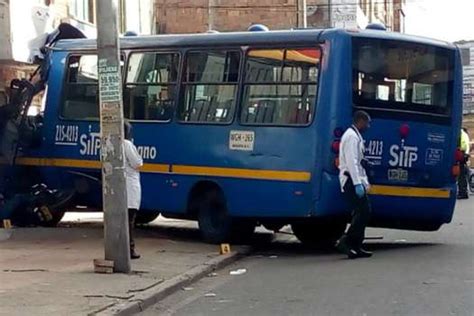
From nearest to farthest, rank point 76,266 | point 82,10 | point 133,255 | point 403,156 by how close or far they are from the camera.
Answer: point 76,266
point 133,255
point 403,156
point 82,10

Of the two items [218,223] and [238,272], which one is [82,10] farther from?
[238,272]

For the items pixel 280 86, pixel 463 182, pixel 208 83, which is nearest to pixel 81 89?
pixel 208 83

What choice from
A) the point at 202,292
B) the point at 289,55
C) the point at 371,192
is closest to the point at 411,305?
the point at 202,292

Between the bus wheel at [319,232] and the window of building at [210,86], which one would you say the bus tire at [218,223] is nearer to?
the bus wheel at [319,232]

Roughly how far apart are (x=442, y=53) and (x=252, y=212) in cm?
347

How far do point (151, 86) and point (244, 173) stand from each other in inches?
90.2

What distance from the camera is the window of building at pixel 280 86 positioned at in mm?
12852

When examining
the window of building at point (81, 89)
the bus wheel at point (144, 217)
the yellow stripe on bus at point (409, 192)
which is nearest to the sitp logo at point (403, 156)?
the yellow stripe on bus at point (409, 192)

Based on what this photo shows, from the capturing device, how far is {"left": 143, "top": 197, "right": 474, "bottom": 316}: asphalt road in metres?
9.12

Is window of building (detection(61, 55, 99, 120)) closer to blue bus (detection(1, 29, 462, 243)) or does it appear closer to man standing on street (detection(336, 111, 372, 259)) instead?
blue bus (detection(1, 29, 462, 243))

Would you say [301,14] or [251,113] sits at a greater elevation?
[301,14]

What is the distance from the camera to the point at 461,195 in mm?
24422

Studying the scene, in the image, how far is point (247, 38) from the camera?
535 inches

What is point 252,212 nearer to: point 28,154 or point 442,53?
point 442,53
